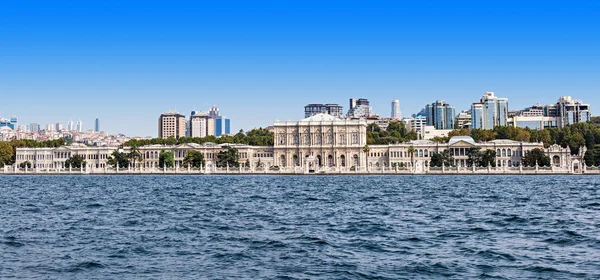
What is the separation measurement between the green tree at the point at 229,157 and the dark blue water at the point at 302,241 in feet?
236

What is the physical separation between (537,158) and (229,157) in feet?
137

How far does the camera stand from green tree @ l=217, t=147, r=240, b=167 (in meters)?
106

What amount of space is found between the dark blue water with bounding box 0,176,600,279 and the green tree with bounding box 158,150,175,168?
240 feet

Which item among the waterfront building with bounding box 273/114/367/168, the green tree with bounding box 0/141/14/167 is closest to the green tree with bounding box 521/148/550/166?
the waterfront building with bounding box 273/114/367/168

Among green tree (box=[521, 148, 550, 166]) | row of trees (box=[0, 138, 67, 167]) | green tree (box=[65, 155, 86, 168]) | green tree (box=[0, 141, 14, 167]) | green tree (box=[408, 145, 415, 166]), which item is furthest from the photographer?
row of trees (box=[0, 138, 67, 167])

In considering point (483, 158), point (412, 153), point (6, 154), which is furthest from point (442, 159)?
point (6, 154)

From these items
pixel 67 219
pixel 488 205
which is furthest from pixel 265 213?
pixel 488 205

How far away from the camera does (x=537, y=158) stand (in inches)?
3711

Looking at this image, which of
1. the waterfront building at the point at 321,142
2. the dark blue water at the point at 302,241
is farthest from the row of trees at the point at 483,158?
the dark blue water at the point at 302,241

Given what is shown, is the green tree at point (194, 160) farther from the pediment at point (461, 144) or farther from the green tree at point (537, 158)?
the green tree at point (537, 158)

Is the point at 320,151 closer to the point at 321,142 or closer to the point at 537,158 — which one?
the point at 321,142

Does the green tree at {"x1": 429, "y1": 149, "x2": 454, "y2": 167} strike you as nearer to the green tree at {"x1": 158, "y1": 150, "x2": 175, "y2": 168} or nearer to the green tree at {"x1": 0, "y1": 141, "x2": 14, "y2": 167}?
the green tree at {"x1": 158, "y1": 150, "x2": 175, "y2": 168}

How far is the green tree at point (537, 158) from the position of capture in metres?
93.6

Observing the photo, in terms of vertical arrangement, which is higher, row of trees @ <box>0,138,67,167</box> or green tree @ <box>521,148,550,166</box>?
row of trees @ <box>0,138,67,167</box>
